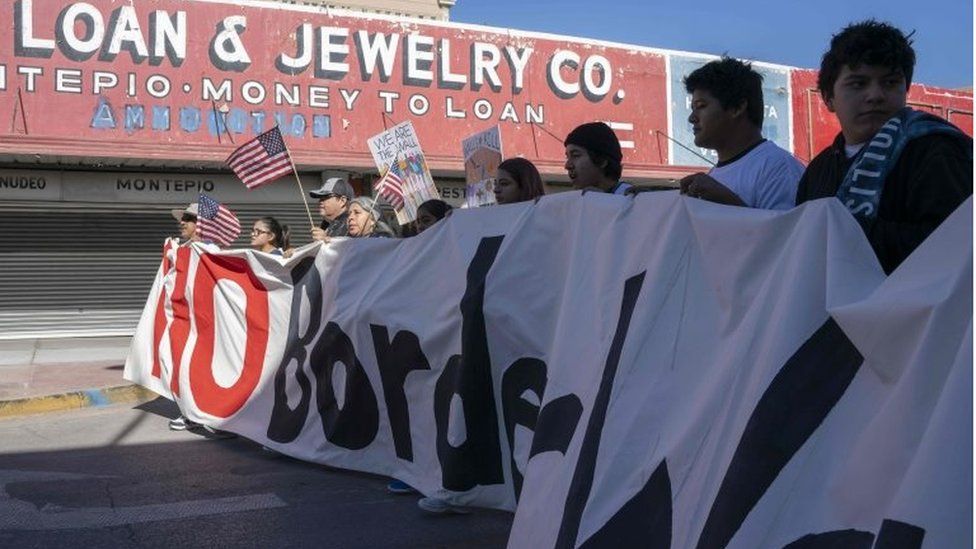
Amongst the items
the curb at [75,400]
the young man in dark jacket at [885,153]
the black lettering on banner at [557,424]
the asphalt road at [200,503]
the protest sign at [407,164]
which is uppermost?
the protest sign at [407,164]

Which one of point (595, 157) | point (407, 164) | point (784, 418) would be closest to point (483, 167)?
point (407, 164)

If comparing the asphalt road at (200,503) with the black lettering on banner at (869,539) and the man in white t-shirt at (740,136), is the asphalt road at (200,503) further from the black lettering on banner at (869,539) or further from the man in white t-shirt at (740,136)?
the black lettering on banner at (869,539)

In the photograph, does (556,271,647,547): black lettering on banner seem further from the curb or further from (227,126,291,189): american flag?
the curb

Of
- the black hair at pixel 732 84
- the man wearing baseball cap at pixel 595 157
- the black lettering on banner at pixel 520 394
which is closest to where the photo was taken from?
the black hair at pixel 732 84

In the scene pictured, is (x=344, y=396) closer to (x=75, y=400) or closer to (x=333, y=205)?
(x=333, y=205)

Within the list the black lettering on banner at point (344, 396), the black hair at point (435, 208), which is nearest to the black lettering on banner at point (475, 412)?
the black lettering on banner at point (344, 396)

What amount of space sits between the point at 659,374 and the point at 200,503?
3110 millimetres

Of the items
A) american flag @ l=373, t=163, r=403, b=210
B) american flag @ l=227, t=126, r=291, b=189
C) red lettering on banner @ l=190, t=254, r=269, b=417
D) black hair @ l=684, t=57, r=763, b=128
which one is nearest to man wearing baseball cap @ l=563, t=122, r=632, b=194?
black hair @ l=684, t=57, r=763, b=128

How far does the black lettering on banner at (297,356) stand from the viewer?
6340 mm

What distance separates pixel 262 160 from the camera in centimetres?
1055

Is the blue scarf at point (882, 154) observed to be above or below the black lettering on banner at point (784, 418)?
above

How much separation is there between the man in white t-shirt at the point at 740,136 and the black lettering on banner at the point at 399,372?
1824 millimetres

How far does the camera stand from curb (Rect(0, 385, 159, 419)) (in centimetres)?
950

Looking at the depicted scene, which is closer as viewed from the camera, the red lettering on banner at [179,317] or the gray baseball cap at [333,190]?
the red lettering on banner at [179,317]
